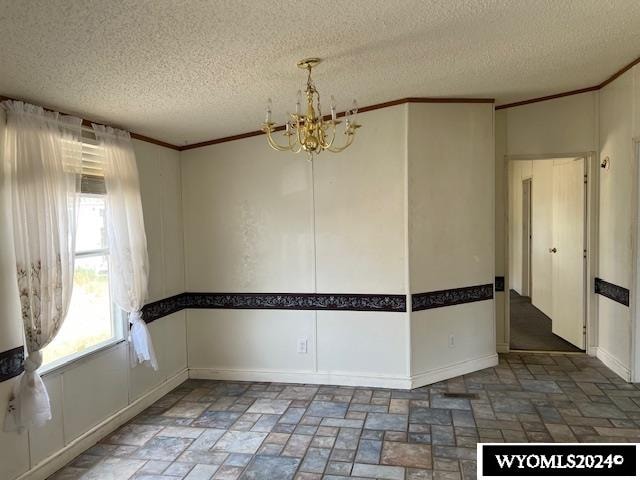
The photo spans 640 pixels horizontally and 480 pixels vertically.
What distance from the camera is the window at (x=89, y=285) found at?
309cm

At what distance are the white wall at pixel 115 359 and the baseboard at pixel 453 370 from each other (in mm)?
2273

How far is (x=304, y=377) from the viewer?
4312 mm

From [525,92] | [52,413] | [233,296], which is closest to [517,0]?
[525,92]

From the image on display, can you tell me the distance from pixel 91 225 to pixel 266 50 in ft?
6.08

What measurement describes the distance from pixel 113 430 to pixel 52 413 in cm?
63

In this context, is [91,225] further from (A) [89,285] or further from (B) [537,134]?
(B) [537,134]

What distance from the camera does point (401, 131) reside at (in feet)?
13.2

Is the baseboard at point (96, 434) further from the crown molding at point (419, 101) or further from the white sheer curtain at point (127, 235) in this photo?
the crown molding at point (419, 101)

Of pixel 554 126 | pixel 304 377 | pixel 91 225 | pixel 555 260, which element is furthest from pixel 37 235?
pixel 555 260

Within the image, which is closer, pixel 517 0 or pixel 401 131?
pixel 517 0

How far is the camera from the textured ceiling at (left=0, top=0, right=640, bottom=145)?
1.98 metres

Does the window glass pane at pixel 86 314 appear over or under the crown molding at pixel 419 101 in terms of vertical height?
under

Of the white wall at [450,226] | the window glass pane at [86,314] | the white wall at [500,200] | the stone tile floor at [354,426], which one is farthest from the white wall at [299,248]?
the white wall at [500,200]

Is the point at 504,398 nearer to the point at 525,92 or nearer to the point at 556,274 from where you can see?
the point at 556,274
